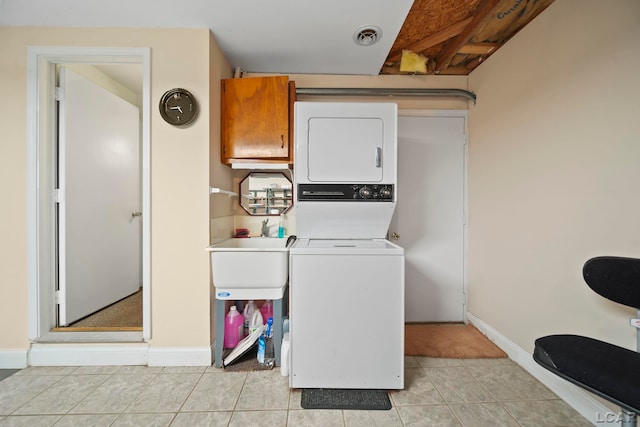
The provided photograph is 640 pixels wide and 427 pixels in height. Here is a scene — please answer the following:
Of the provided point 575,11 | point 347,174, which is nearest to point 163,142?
point 347,174

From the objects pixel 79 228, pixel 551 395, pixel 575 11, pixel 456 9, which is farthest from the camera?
pixel 79 228

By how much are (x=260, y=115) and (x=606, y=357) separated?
95.0 inches

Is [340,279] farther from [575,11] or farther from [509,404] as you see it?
[575,11]

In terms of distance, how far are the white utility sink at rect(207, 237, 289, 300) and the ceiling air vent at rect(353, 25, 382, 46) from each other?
170 centimetres

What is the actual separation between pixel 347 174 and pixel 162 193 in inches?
55.5

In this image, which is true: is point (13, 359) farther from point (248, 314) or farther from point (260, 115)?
point (260, 115)

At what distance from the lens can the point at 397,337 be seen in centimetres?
156

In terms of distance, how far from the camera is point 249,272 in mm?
1756

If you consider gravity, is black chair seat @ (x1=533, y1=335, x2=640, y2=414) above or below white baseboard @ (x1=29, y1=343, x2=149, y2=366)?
above

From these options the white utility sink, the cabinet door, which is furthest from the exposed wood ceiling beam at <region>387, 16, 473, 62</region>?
the white utility sink

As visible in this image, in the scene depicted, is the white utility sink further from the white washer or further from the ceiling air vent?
the ceiling air vent

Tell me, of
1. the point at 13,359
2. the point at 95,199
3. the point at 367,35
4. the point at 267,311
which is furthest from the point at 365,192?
the point at 13,359

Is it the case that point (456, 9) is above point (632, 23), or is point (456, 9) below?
above

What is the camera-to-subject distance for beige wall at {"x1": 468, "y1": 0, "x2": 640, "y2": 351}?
4.17 feet
